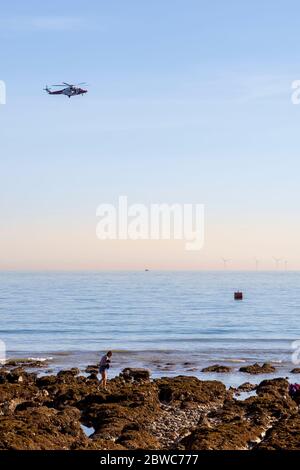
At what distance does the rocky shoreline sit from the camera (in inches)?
981

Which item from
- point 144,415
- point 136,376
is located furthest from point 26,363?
point 144,415

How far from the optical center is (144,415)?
101 feet

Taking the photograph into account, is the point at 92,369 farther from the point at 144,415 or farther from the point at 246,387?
the point at 144,415

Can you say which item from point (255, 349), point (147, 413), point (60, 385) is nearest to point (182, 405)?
point (147, 413)

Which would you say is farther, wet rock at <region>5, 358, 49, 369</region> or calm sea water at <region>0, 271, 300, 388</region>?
calm sea water at <region>0, 271, 300, 388</region>

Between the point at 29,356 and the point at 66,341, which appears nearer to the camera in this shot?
the point at 29,356

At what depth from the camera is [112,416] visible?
1163 inches

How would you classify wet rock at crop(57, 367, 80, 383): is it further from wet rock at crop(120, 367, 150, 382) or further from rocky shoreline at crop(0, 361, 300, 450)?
wet rock at crop(120, 367, 150, 382)

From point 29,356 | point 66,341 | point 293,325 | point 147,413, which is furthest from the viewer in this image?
point 293,325

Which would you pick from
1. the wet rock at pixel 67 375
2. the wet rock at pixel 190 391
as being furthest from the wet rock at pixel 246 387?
the wet rock at pixel 67 375

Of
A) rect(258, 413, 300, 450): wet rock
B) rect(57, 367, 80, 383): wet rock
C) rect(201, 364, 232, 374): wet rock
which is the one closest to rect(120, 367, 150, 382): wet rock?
rect(57, 367, 80, 383): wet rock

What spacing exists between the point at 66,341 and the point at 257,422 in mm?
49102

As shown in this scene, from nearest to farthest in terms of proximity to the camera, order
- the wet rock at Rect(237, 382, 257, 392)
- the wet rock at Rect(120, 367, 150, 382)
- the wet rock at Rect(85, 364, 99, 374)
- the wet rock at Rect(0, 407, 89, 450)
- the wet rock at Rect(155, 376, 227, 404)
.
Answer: the wet rock at Rect(0, 407, 89, 450) → the wet rock at Rect(155, 376, 227, 404) → the wet rock at Rect(237, 382, 257, 392) → the wet rock at Rect(120, 367, 150, 382) → the wet rock at Rect(85, 364, 99, 374)
